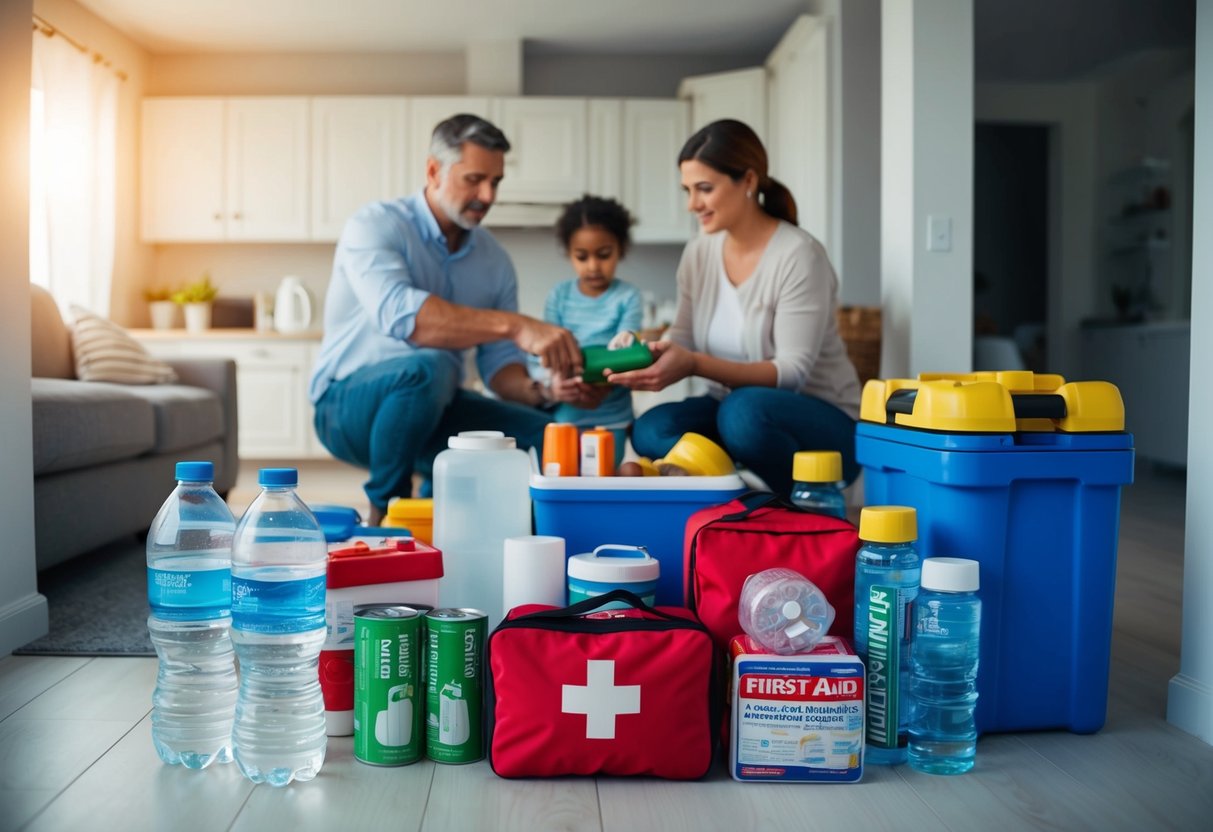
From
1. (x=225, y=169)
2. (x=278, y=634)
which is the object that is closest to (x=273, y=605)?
(x=278, y=634)

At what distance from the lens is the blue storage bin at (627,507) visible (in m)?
1.75

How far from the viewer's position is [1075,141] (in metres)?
6.64

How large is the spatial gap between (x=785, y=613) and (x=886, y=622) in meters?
0.14

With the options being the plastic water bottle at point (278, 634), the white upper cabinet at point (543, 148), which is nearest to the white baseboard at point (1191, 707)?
the plastic water bottle at point (278, 634)

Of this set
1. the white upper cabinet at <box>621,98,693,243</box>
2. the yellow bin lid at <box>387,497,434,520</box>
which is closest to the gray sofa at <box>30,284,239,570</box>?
the yellow bin lid at <box>387,497,434,520</box>

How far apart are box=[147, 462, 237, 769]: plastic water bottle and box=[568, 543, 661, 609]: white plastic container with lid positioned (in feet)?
1.60

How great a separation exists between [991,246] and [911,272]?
20.1 feet

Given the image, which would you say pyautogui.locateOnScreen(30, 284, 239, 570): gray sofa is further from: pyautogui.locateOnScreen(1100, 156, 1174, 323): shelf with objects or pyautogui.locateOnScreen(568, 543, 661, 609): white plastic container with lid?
pyautogui.locateOnScreen(1100, 156, 1174, 323): shelf with objects

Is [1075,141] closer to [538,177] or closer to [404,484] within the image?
[538,177]

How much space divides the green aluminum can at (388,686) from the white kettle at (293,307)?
14.3 feet

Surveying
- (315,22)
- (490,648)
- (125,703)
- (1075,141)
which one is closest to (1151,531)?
(490,648)

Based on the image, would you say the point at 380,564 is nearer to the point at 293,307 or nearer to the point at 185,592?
the point at 185,592

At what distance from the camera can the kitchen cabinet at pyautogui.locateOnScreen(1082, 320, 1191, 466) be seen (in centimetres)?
522

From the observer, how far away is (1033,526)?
4.96ft
